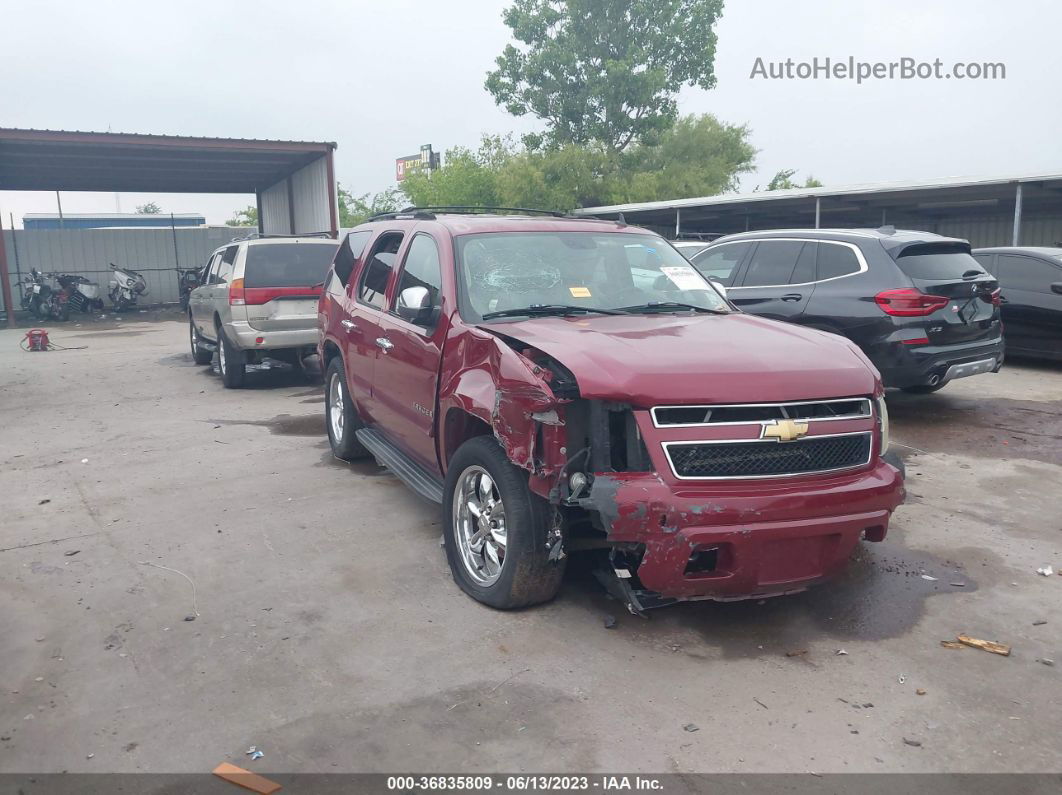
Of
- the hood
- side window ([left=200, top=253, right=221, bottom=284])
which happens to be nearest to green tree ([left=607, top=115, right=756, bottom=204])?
side window ([left=200, top=253, right=221, bottom=284])

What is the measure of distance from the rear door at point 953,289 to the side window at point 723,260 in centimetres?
174

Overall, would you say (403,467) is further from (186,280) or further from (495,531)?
(186,280)

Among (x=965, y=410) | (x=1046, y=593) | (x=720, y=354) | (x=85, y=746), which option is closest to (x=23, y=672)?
(x=85, y=746)

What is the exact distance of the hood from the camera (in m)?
3.66

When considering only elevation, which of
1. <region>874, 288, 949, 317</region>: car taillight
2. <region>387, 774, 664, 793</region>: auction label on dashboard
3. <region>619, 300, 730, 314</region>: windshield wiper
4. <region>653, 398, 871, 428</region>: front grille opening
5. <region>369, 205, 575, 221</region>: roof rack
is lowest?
<region>387, 774, 664, 793</region>: auction label on dashboard

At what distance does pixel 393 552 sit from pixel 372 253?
2.38 metres

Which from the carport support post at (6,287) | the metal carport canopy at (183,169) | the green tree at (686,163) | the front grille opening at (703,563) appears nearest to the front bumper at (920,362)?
the front grille opening at (703,563)

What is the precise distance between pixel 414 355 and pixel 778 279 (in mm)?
4822

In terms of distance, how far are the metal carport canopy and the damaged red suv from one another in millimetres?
16727

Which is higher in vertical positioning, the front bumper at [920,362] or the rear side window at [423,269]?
the rear side window at [423,269]

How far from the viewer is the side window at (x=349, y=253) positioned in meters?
6.86

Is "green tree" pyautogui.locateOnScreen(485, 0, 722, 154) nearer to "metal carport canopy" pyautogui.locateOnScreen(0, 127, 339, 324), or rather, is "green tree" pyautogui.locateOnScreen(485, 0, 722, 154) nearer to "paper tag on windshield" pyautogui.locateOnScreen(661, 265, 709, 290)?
"metal carport canopy" pyautogui.locateOnScreen(0, 127, 339, 324)

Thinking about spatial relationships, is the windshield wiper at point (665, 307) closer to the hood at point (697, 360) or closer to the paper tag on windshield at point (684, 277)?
the paper tag on windshield at point (684, 277)

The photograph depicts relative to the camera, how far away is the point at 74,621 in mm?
4262
